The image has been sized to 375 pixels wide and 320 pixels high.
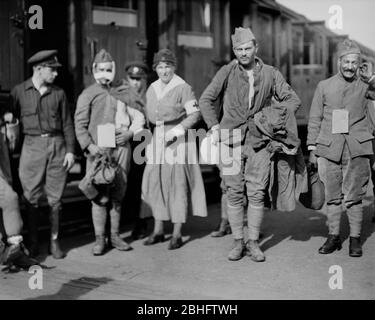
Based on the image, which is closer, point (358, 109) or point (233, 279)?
point (233, 279)

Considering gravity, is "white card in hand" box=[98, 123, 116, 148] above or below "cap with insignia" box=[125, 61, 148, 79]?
below

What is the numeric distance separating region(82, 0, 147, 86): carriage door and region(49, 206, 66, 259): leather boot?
9.00 feet

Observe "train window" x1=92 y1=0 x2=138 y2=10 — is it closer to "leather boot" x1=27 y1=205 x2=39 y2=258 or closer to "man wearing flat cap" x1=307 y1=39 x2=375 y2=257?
"leather boot" x1=27 y1=205 x2=39 y2=258

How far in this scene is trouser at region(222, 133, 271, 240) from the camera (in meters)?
4.92

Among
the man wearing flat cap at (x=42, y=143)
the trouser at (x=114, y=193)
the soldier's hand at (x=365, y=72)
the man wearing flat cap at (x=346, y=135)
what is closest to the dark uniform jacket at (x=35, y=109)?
the man wearing flat cap at (x=42, y=143)

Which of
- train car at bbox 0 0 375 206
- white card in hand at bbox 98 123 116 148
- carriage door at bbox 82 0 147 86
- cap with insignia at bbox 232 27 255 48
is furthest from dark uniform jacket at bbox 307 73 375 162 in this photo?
carriage door at bbox 82 0 147 86

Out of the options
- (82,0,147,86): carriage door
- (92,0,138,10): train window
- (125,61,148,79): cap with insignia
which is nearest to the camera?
(125,61,148,79): cap with insignia

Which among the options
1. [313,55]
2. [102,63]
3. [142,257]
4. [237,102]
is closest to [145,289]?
[142,257]

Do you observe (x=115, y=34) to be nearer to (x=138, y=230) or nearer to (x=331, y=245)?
(x=138, y=230)

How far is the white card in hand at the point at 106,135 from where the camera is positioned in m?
5.38

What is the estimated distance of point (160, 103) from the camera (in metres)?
5.50
